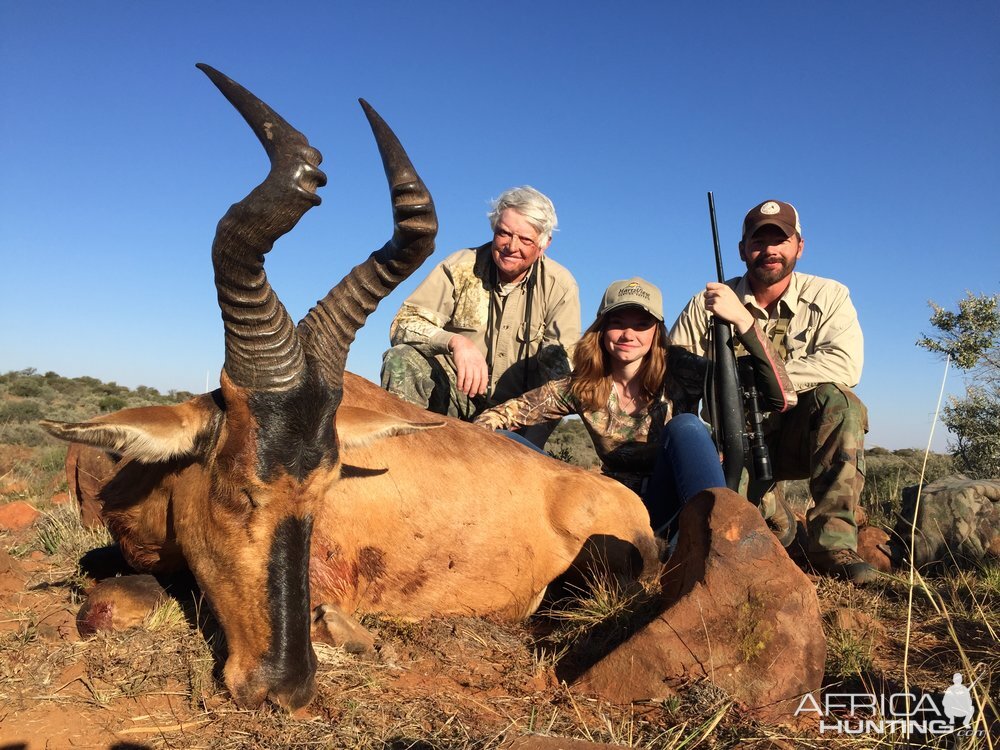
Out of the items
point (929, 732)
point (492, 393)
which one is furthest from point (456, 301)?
point (929, 732)

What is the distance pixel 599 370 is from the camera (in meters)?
6.12

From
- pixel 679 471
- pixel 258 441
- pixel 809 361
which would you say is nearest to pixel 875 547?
pixel 809 361

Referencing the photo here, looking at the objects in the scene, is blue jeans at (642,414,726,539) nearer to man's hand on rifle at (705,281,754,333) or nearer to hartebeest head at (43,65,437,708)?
man's hand on rifle at (705,281,754,333)

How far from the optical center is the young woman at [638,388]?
5871 mm

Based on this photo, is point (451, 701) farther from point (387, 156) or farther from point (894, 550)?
point (894, 550)

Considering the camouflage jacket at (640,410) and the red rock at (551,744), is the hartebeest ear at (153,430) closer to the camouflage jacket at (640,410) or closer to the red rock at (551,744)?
the red rock at (551,744)

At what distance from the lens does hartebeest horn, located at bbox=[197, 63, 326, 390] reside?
10.5 feet

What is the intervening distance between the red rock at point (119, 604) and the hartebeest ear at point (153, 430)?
892mm

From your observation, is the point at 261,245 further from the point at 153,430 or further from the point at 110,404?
the point at 110,404

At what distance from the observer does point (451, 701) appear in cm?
332

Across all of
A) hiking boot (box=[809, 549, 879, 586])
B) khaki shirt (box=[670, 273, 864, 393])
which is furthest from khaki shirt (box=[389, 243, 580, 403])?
hiking boot (box=[809, 549, 879, 586])

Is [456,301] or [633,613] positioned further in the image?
[456,301]

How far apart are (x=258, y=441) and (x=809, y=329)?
17.6 feet

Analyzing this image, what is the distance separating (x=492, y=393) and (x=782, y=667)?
4.96 metres
